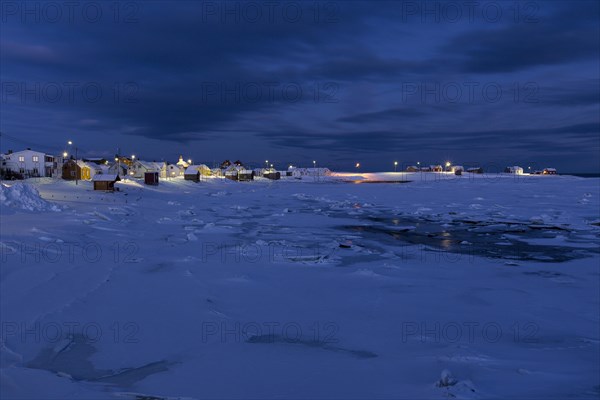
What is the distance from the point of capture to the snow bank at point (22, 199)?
2042 cm

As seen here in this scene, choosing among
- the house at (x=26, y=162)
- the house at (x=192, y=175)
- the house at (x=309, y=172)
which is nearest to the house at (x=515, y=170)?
the house at (x=309, y=172)

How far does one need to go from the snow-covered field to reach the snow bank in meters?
5.60

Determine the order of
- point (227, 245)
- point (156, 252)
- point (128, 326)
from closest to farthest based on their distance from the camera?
point (128, 326) < point (156, 252) < point (227, 245)

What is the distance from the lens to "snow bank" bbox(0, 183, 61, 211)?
20.4m

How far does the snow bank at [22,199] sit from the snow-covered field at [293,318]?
5.60 metres

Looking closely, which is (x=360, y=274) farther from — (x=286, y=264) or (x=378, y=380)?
(x=378, y=380)

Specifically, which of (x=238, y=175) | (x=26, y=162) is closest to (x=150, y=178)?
(x=26, y=162)

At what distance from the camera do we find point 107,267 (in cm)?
1072

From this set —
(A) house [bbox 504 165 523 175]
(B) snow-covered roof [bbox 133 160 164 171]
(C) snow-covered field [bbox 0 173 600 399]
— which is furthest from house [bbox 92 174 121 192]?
(A) house [bbox 504 165 523 175]

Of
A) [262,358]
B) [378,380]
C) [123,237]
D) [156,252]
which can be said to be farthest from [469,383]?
[123,237]

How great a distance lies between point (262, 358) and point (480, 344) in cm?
318

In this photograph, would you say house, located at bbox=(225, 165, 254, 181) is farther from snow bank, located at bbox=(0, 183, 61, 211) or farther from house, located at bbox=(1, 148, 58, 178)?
snow bank, located at bbox=(0, 183, 61, 211)

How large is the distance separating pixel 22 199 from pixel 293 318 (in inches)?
773

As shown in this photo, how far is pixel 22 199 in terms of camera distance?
69.7ft
